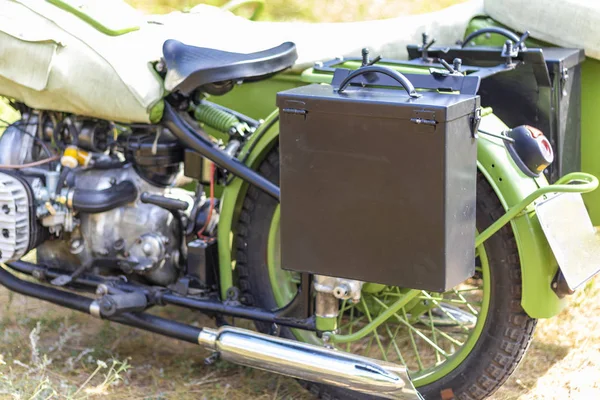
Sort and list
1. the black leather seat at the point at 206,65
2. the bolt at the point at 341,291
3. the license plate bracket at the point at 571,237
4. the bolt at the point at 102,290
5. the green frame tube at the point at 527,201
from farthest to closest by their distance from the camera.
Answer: the bolt at the point at 102,290 < the black leather seat at the point at 206,65 < the bolt at the point at 341,291 < the license plate bracket at the point at 571,237 < the green frame tube at the point at 527,201

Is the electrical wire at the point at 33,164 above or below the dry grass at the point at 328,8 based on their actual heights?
above

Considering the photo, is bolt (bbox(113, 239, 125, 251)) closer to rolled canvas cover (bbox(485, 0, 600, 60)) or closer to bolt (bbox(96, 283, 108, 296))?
bolt (bbox(96, 283, 108, 296))

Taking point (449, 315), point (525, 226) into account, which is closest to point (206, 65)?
point (525, 226)

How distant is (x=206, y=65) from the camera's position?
332 cm

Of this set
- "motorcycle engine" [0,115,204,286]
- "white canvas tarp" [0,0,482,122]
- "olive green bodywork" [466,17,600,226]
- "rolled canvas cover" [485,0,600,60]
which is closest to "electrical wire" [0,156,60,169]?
"motorcycle engine" [0,115,204,286]

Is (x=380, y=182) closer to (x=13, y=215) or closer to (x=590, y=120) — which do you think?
(x=590, y=120)

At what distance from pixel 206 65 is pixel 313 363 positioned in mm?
1084

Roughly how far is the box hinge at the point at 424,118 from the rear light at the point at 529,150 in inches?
22.9

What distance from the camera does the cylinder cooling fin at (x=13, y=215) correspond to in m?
3.53

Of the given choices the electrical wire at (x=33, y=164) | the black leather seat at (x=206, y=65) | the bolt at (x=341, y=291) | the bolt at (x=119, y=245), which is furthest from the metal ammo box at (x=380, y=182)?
the electrical wire at (x=33, y=164)

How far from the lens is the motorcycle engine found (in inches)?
140

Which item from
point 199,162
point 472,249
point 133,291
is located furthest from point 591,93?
point 133,291

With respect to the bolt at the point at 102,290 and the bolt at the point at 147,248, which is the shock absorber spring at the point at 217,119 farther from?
the bolt at the point at 102,290

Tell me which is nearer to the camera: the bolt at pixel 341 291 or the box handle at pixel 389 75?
the box handle at pixel 389 75
